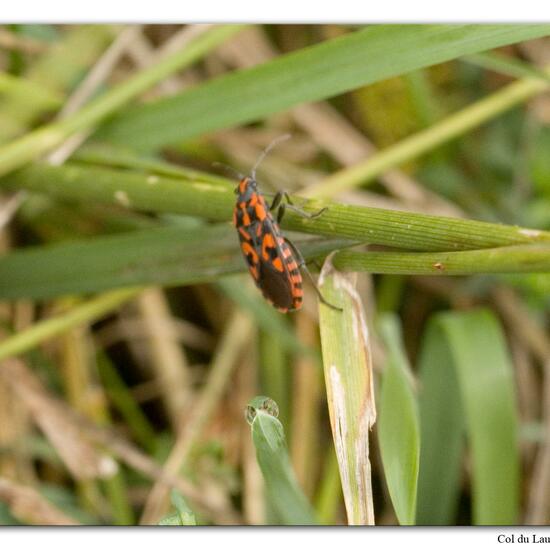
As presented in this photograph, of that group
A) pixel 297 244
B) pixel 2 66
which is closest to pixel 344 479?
pixel 297 244

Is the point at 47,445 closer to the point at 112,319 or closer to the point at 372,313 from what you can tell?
the point at 112,319

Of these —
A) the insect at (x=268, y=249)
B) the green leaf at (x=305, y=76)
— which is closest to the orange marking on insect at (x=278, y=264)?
the insect at (x=268, y=249)

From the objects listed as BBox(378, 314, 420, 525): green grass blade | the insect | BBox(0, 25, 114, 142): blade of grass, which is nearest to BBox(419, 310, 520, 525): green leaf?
BBox(378, 314, 420, 525): green grass blade

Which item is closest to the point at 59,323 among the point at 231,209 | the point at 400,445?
the point at 231,209

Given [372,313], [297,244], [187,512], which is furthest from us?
[372,313]

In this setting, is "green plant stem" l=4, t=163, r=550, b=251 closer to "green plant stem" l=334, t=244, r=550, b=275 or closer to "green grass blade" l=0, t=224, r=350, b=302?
"green plant stem" l=334, t=244, r=550, b=275

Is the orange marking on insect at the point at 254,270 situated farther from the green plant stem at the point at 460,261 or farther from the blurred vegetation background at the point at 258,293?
the green plant stem at the point at 460,261
